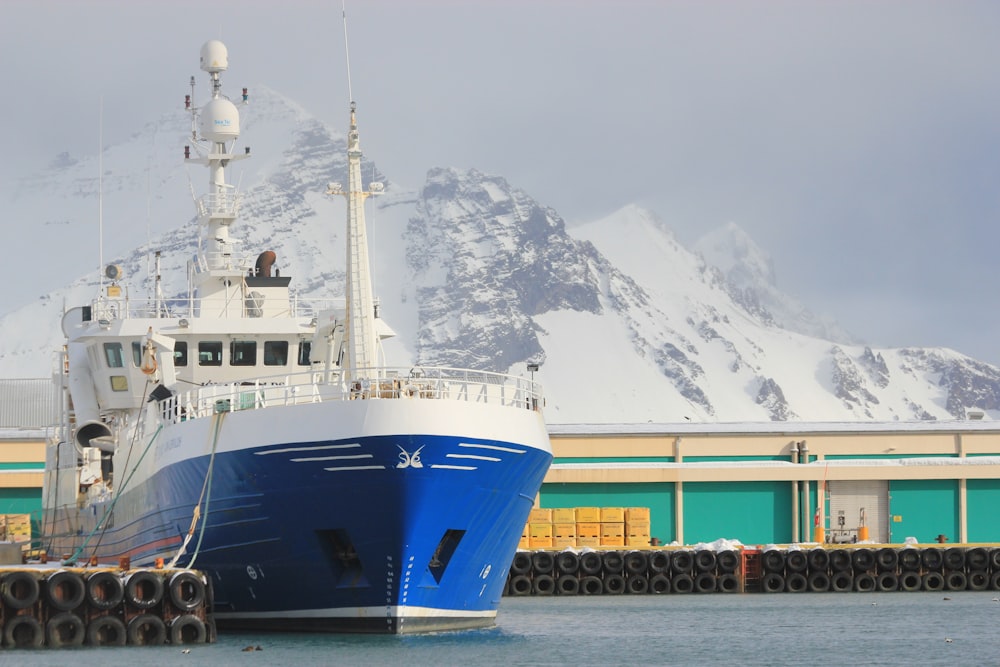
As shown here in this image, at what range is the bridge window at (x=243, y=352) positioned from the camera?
4022 centimetres

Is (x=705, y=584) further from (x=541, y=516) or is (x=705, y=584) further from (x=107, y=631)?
(x=107, y=631)

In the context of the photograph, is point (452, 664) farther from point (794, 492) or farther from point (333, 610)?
point (794, 492)

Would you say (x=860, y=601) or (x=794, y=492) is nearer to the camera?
(x=860, y=601)

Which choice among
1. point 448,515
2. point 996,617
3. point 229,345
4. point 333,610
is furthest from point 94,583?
point 996,617

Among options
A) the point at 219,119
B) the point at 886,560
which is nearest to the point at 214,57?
the point at 219,119

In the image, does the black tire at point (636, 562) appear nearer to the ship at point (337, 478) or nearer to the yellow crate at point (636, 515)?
the yellow crate at point (636, 515)

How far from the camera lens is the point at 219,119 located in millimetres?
45906

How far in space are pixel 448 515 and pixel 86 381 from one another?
14.5m

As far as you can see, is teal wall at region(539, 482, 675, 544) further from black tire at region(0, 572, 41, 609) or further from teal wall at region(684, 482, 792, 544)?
black tire at region(0, 572, 41, 609)

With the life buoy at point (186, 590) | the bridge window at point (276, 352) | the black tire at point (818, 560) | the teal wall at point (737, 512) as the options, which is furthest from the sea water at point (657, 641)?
the teal wall at point (737, 512)

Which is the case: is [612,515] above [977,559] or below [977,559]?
above

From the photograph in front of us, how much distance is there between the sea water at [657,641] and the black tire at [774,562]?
4.09 metres

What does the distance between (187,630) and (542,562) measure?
20615 mm

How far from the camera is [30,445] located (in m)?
60.8
